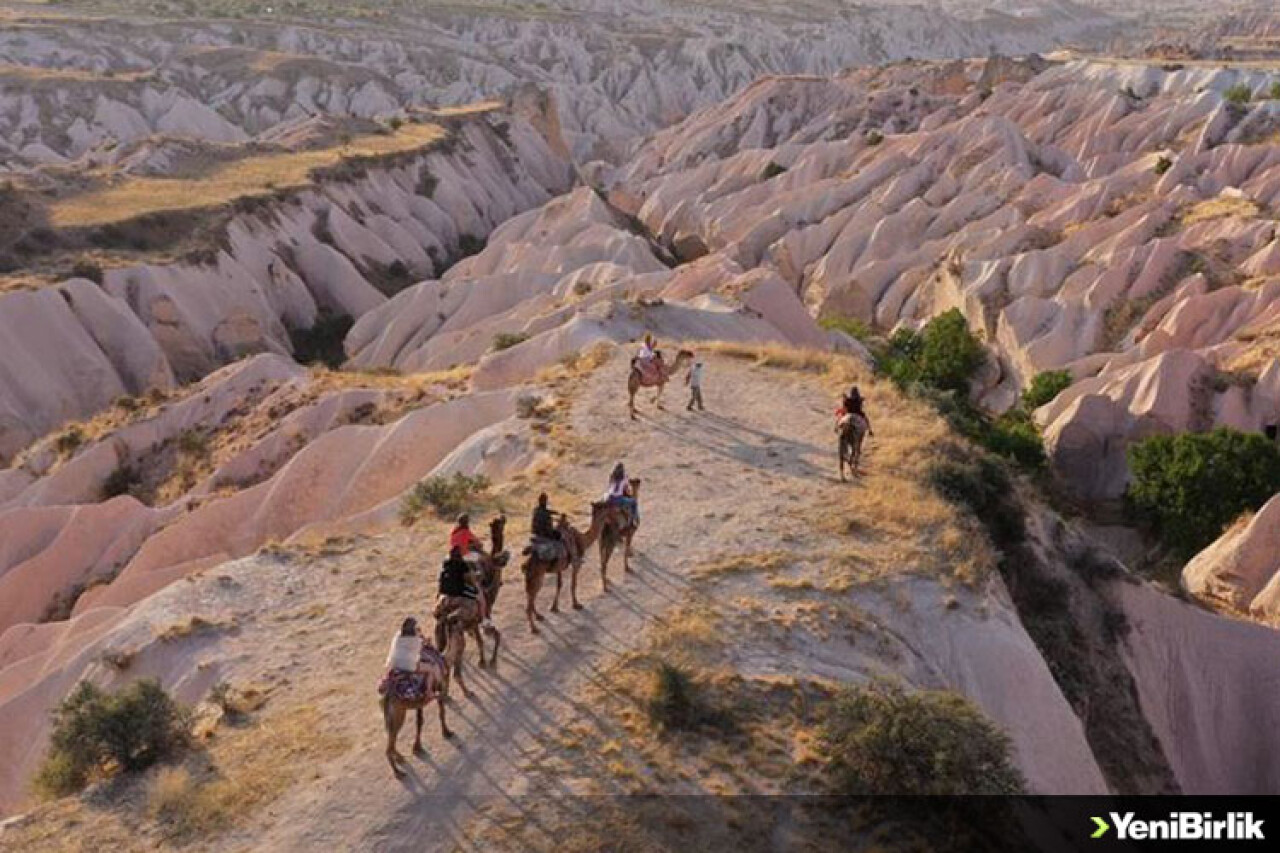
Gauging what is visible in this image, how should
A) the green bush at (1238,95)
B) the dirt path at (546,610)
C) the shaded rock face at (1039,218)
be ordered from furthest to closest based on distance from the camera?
1. the green bush at (1238,95)
2. the shaded rock face at (1039,218)
3. the dirt path at (546,610)

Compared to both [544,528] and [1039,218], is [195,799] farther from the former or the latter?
[1039,218]

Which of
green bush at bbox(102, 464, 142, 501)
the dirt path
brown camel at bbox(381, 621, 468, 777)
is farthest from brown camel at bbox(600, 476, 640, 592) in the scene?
green bush at bbox(102, 464, 142, 501)

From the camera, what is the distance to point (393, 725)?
11117mm

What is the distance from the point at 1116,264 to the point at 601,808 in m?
44.7

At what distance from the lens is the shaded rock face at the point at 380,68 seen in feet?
284

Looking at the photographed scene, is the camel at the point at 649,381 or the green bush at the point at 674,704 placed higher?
the camel at the point at 649,381

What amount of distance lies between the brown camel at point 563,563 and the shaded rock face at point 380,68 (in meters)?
58.1

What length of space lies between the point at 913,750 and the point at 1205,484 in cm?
2348

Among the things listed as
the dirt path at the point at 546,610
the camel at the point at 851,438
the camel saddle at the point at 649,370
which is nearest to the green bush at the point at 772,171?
the dirt path at the point at 546,610

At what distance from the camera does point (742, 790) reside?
11.2 meters

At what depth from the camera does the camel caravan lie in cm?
1111

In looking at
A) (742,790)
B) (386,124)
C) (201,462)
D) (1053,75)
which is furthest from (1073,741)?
(1053,75)

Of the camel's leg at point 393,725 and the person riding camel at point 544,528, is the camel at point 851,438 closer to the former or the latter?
the person riding camel at point 544,528

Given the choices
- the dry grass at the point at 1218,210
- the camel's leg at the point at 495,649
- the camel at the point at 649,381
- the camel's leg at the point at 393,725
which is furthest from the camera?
the dry grass at the point at 1218,210
